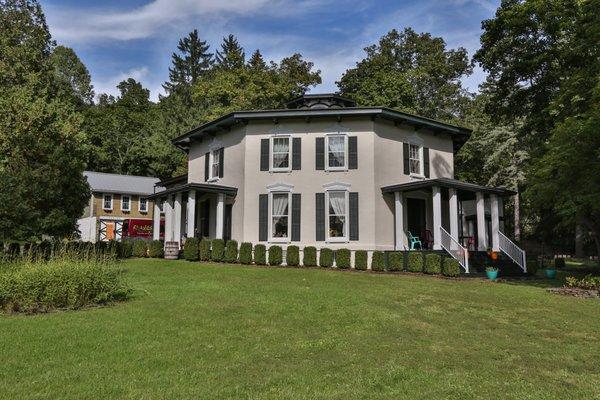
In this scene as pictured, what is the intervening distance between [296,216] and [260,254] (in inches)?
99.8

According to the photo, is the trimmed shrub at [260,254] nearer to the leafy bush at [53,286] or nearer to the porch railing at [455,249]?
the porch railing at [455,249]

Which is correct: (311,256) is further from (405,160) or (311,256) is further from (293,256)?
(405,160)

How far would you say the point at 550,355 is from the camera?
6395 millimetres

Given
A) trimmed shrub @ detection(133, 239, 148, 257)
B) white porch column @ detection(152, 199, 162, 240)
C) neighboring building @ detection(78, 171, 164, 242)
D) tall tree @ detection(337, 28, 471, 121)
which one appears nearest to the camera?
trimmed shrub @ detection(133, 239, 148, 257)

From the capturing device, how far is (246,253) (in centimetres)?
1847

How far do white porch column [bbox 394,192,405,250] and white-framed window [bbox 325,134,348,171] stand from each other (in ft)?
8.47

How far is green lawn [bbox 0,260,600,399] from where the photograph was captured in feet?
15.8

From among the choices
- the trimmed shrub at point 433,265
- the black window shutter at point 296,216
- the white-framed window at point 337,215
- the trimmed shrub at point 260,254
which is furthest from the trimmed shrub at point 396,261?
the trimmed shrub at point 260,254

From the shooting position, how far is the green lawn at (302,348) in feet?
15.8

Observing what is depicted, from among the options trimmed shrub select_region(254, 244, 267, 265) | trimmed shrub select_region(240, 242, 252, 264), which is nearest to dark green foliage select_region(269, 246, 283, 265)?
trimmed shrub select_region(254, 244, 267, 265)

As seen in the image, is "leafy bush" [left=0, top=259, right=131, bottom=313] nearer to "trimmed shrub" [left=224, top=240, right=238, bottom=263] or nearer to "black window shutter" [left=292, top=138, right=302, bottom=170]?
"trimmed shrub" [left=224, top=240, right=238, bottom=263]

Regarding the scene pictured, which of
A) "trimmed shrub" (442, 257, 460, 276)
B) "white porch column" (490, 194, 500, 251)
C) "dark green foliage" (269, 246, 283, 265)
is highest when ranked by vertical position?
"white porch column" (490, 194, 500, 251)

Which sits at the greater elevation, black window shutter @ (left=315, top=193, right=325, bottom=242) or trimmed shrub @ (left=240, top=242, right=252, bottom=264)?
black window shutter @ (left=315, top=193, right=325, bottom=242)

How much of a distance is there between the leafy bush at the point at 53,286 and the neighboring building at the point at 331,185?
10.5 meters
